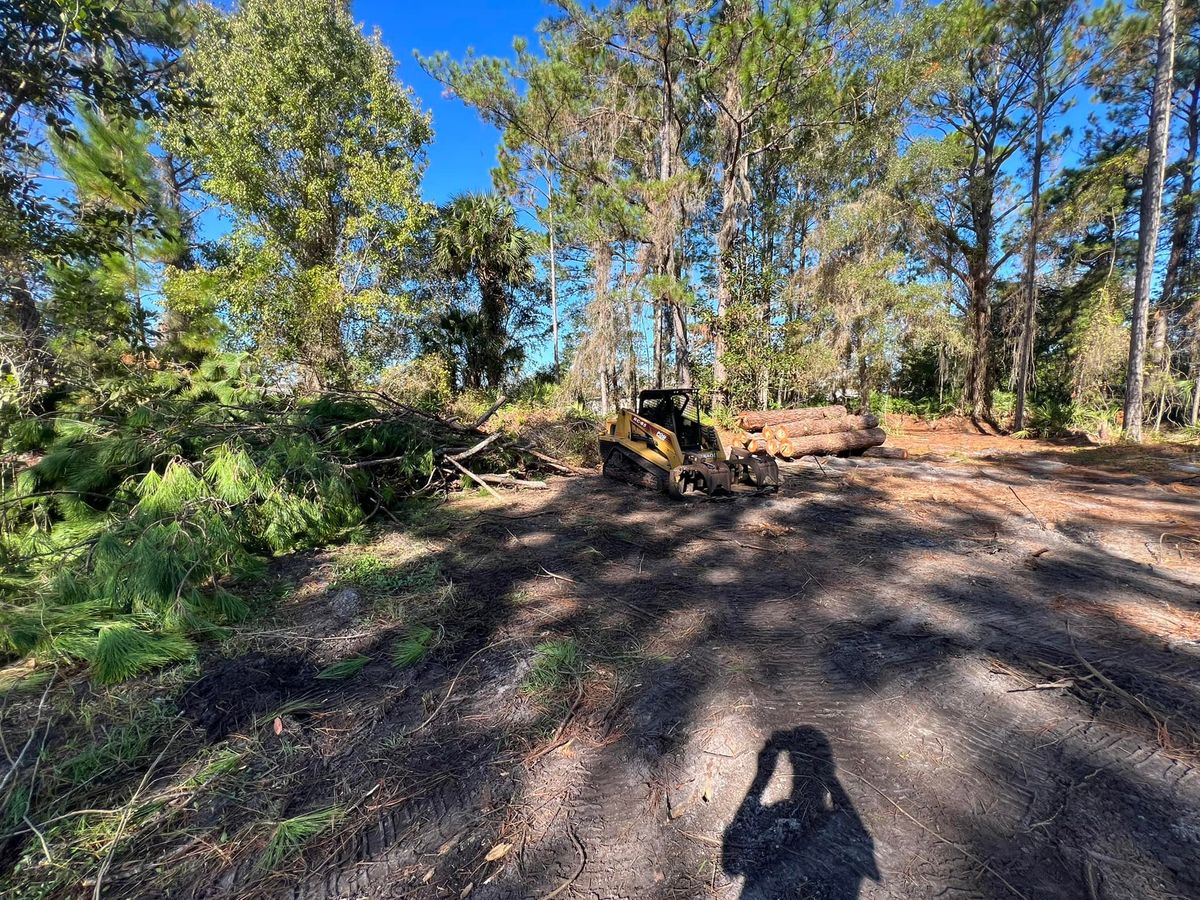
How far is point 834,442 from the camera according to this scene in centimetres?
1092

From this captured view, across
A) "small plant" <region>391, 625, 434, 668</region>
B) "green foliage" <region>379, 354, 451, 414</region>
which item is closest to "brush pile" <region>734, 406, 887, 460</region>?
"small plant" <region>391, 625, 434, 668</region>

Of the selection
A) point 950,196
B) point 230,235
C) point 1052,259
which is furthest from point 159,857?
point 1052,259

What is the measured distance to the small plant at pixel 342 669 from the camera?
2936 mm

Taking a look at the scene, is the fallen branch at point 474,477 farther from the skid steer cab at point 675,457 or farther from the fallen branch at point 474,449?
the skid steer cab at point 675,457

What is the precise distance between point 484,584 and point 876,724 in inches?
122

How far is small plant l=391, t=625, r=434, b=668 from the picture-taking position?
3.08 metres

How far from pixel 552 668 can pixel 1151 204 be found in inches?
686

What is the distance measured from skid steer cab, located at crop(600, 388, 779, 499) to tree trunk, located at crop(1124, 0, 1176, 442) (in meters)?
10.7

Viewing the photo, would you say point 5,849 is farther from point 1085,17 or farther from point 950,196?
point 950,196

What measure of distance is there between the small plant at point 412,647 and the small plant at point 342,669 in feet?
0.63

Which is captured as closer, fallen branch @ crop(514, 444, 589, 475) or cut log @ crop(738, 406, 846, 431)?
fallen branch @ crop(514, 444, 589, 475)

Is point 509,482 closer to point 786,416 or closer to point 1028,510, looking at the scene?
point 786,416

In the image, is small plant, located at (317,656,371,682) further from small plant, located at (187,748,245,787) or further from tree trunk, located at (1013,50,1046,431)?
tree trunk, located at (1013,50,1046,431)

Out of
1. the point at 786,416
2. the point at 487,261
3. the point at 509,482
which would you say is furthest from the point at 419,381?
the point at 786,416
